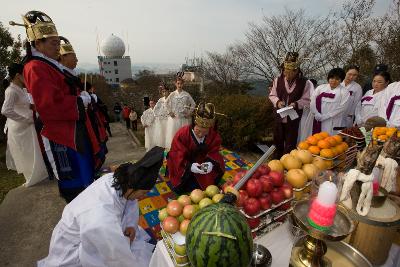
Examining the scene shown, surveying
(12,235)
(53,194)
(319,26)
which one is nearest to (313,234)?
(12,235)

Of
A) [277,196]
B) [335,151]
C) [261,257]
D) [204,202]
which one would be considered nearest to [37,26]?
[204,202]

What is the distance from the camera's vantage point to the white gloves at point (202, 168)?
4160 millimetres

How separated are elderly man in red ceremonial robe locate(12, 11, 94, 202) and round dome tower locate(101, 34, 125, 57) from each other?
178ft

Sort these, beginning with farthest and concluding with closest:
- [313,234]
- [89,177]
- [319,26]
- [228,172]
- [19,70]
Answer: [319,26] → [228,172] → [19,70] → [89,177] → [313,234]

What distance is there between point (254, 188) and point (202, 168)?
2.39 meters

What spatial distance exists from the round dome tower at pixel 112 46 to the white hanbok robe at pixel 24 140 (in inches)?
2060

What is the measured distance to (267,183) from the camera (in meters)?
1.95

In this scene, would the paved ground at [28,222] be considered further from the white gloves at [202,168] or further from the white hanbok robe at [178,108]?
the white hanbok robe at [178,108]

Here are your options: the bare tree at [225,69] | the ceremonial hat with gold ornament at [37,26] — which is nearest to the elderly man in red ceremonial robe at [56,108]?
the ceremonial hat with gold ornament at [37,26]

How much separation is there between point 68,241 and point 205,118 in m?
2.26

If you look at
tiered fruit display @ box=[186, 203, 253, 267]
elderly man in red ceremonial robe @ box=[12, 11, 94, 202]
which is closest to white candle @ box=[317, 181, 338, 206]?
tiered fruit display @ box=[186, 203, 253, 267]

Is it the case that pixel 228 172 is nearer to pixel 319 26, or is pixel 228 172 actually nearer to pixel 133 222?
pixel 133 222

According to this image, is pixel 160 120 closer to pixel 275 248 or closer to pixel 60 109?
pixel 60 109

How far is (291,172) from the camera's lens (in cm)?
219
